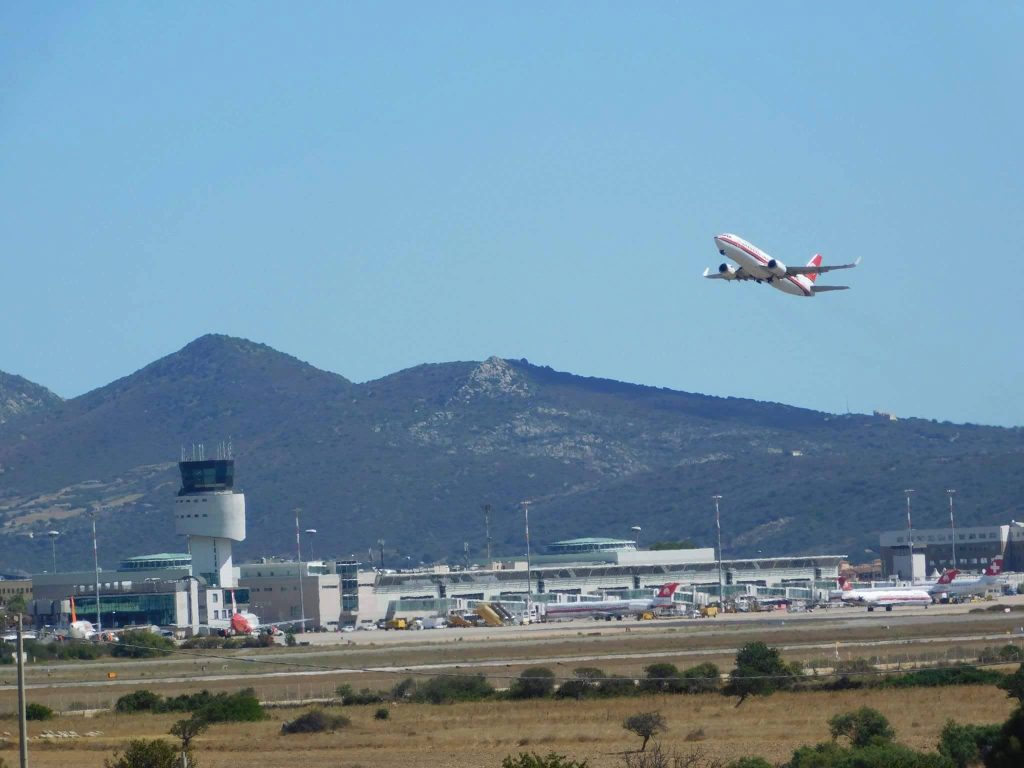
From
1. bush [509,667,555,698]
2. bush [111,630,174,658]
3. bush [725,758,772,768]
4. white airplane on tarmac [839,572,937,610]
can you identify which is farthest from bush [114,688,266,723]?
white airplane on tarmac [839,572,937,610]

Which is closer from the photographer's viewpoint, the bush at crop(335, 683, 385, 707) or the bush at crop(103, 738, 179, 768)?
the bush at crop(103, 738, 179, 768)

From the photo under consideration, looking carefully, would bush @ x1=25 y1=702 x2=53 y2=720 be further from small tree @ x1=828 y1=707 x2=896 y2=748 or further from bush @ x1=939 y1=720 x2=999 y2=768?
bush @ x1=939 y1=720 x2=999 y2=768

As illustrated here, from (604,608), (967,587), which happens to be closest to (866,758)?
(604,608)

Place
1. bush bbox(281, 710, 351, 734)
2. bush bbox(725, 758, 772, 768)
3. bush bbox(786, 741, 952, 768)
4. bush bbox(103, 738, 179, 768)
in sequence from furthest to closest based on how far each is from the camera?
bush bbox(281, 710, 351, 734) → bush bbox(103, 738, 179, 768) → bush bbox(725, 758, 772, 768) → bush bbox(786, 741, 952, 768)

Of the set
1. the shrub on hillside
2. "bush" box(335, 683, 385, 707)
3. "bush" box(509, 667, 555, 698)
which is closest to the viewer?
"bush" box(509, 667, 555, 698)

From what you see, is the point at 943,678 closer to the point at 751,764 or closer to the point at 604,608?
the point at 751,764

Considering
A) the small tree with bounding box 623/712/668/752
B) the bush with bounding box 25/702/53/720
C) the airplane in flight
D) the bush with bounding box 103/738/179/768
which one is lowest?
the small tree with bounding box 623/712/668/752

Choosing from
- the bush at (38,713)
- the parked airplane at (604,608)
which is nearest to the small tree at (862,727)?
the bush at (38,713)
